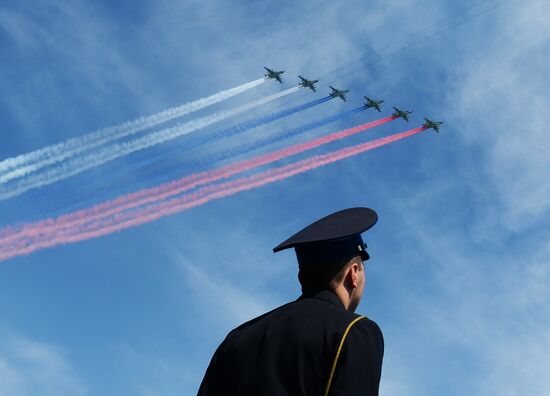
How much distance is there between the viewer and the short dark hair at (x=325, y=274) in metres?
5.11

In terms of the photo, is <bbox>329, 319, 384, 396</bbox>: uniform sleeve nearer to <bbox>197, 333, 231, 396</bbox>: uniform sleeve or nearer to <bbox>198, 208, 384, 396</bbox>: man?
<bbox>198, 208, 384, 396</bbox>: man

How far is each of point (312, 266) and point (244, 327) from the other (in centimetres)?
81

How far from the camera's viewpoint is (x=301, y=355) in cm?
455

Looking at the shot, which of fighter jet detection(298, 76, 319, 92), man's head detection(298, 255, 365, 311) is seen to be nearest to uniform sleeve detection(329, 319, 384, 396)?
man's head detection(298, 255, 365, 311)

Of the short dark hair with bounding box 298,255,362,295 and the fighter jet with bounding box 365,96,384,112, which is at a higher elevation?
the fighter jet with bounding box 365,96,384,112

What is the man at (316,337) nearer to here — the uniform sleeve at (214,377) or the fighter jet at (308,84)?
the uniform sleeve at (214,377)

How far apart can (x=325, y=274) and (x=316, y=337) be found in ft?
2.39

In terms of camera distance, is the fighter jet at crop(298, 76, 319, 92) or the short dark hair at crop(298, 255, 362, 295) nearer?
the short dark hair at crop(298, 255, 362, 295)

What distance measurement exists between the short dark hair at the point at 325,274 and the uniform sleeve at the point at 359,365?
0.67 metres

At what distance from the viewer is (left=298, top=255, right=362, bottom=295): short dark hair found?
5113 mm

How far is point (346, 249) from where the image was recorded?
204 inches

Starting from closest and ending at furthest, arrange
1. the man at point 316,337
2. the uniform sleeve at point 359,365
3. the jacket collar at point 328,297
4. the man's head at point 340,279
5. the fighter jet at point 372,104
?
1. the uniform sleeve at point 359,365
2. the man at point 316,337
3. the jacket collar at point 328,297
4. the man's head at point 340,279
5. the fighter jet at point 372,104

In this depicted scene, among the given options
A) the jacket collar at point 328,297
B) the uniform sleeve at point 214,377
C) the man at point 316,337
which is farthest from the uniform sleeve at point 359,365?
the uniform sleeve at point 214,377

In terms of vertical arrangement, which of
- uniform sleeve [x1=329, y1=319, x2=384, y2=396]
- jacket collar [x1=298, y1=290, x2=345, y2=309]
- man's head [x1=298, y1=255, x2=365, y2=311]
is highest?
man's head [x1=298, y1=255, x2=365, y2=311]
